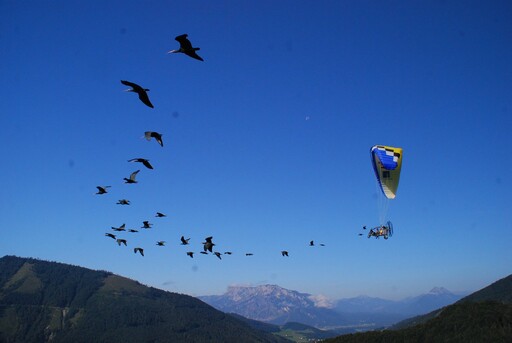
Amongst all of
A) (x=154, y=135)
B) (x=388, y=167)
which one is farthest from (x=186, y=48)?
(x=388, y=167)

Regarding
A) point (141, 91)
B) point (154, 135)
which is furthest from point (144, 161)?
point (141, 91)

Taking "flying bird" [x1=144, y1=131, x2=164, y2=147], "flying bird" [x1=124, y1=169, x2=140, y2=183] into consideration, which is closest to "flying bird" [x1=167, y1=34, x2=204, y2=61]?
"flying bird" [x1=144, y1=131, x2=164, y2=147]

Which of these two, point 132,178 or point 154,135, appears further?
point 132,178

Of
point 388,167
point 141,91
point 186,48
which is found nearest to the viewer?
point 141,91

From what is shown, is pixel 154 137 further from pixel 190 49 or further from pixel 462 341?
pixel 462 341

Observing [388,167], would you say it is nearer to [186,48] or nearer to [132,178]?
[132,178]

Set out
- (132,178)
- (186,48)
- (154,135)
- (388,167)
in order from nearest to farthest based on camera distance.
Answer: (186,48), (154,135), (132,178), (388,167)

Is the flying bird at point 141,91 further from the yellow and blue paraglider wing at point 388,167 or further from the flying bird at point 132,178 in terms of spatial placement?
the yellow and blue paraglider wing at point 388,167

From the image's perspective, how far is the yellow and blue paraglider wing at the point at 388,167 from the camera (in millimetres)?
63781

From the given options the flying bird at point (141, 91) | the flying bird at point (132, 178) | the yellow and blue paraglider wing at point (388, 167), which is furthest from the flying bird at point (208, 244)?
the yellow and blue paraglider wing at point (388, 167)

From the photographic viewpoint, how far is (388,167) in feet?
209

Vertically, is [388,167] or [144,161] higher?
[388,167]

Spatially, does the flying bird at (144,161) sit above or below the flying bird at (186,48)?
below

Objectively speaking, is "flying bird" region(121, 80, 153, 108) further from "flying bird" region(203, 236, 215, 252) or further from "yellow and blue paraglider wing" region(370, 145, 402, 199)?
"yellow and blue paraglider wing" region(370, 145, 402, 199)
